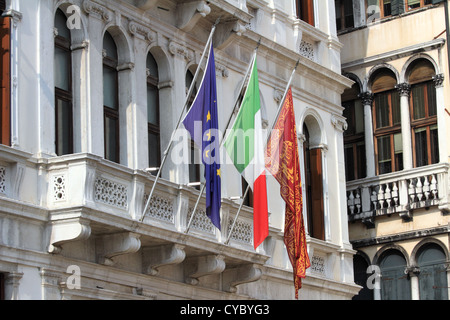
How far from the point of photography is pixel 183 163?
81.9 ft

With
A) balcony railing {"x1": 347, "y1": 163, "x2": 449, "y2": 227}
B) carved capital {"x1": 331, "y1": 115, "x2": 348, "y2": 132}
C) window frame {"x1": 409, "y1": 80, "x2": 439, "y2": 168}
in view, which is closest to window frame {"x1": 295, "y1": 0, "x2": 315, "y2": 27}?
carved capital {"x1": 331, "y1": 115, "x2": 348, "y2": 132}

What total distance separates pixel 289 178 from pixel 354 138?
8578 mm

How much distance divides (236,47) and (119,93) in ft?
15.1

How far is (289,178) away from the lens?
2580 cm

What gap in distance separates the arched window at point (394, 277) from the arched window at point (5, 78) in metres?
14.2

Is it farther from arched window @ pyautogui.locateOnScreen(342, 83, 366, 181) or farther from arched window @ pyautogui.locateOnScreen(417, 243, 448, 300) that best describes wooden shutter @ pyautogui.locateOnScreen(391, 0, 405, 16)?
arched window @ pyautogui.locateOnScreen(417, 243, 448, 300)

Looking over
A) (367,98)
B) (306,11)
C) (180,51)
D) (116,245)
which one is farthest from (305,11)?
(116,245)

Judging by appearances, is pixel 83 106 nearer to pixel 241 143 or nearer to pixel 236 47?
pixel 241 143

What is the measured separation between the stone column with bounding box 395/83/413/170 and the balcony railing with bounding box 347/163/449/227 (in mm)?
378

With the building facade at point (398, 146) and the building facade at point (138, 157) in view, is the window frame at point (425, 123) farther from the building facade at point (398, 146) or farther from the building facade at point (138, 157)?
the building facade at point (138, 157)

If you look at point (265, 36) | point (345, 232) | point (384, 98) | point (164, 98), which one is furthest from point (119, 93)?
point (384, 98)

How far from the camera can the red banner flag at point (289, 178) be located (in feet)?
84.0

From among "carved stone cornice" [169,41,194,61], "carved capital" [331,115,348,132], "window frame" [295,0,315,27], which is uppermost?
"window frame" [295,0,315,27]

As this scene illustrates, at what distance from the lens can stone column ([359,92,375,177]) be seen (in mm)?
33188
